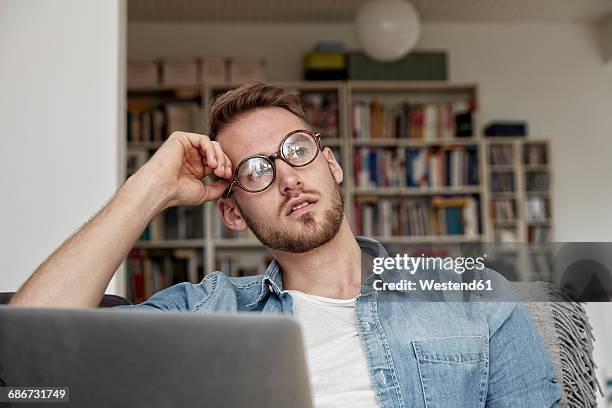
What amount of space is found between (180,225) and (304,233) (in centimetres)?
400

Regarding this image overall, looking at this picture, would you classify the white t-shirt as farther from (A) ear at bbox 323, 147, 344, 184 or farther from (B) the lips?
(A) ear at bbox 323, 147, 344, 184

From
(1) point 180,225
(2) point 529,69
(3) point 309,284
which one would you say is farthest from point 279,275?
(2) point 529,69

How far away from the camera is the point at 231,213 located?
1.52 metres

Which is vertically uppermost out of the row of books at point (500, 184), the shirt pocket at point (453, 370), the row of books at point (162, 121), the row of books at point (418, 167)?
the row of books at point (162, 121)

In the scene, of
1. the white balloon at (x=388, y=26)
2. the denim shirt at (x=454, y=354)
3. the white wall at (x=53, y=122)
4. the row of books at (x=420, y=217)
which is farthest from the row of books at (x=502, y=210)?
the denim shirt at (x=454, y=354)

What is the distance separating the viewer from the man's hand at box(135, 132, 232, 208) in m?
1.37

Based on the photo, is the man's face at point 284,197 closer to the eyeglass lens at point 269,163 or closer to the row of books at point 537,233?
the eyeglass lens at point 269,163

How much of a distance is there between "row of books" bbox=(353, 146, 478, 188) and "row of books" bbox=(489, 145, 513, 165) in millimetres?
145

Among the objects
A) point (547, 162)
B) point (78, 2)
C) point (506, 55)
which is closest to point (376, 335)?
point (78, 2)

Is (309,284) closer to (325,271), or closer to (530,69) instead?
(325,271)

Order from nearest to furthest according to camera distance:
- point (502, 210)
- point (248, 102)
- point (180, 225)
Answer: point (248, 102) → point (180, 225) → point (502, 210)

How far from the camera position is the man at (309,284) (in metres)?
1.21

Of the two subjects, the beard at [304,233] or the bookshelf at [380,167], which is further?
the bookshelf at [380,167]

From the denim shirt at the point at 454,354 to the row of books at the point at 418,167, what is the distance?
13.6 feet
